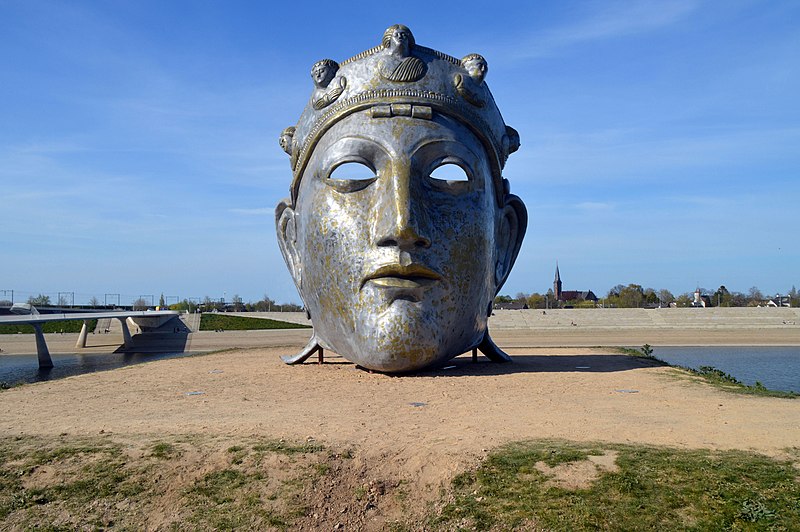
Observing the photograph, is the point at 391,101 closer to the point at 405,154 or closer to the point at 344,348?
the point at 405,154

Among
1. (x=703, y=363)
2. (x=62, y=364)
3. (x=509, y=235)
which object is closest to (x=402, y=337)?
(x=509, y=235)

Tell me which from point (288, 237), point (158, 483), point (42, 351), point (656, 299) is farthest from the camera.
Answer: point (656, 299)

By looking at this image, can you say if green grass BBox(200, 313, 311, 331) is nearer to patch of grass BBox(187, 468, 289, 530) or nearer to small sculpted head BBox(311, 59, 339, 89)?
small sculpted head BBox(311, 59, 339, 89)

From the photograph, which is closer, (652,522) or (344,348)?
(652,522)

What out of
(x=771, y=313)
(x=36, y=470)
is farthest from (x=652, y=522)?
(x=771, y=313)

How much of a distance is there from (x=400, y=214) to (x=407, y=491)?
207 inches

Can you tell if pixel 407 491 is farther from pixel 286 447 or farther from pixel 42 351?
pixel 42 351

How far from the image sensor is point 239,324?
43.1 m

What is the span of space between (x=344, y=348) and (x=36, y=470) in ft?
18.9

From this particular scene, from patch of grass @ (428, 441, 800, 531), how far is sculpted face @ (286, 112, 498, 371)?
178 inches

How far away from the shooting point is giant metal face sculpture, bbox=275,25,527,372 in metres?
10.7

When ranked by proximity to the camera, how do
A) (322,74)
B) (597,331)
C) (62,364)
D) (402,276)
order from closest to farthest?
1. (402,276)
2. (322,74)
3. (62,364)
4. (597,331)

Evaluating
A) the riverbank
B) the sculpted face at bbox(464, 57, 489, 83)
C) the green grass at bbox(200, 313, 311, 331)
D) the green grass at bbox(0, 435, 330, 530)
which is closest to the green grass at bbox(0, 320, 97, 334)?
the green grass at bbox(200, 313, 311, 331)

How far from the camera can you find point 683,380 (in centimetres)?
1197
